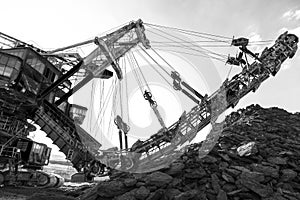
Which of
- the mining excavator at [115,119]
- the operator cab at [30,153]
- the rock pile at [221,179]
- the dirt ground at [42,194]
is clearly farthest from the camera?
the operator cab at [30,153]

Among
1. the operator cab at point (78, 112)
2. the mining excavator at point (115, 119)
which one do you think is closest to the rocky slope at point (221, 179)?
the mining excavator at point (115, 119)

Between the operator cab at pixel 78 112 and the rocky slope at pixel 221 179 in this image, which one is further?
the operator cab at pixel 78 112

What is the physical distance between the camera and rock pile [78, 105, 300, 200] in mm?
9109

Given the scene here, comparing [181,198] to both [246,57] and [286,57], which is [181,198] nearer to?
[246,57]

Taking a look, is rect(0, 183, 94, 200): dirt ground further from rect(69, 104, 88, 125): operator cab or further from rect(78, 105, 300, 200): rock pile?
rect(69, 104, 88, 125): operator cab

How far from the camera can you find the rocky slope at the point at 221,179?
9110 millimetres

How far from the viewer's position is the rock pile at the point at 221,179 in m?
9.11

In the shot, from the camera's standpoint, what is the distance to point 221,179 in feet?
33.4

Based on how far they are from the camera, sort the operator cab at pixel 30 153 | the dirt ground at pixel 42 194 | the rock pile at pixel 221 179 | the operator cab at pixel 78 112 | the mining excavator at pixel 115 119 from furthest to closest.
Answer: the operator cab at pixel 78 112 → the operator cab at pixel 30 153 → the mining excavator at pixel 115 119 → the rock pile at pixel 221 179 → the dirt ground at pixel 42 194

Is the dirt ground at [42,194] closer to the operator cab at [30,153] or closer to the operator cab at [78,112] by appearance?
the operator cab at [30,153]

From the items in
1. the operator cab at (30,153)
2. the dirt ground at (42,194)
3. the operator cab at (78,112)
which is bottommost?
the dirt ground at (42,194)

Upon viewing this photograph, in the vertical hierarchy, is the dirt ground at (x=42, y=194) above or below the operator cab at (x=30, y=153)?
below

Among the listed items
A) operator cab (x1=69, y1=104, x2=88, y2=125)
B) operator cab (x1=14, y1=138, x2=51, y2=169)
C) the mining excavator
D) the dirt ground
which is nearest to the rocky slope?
the dirt ground

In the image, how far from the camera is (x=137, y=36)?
917 inches
